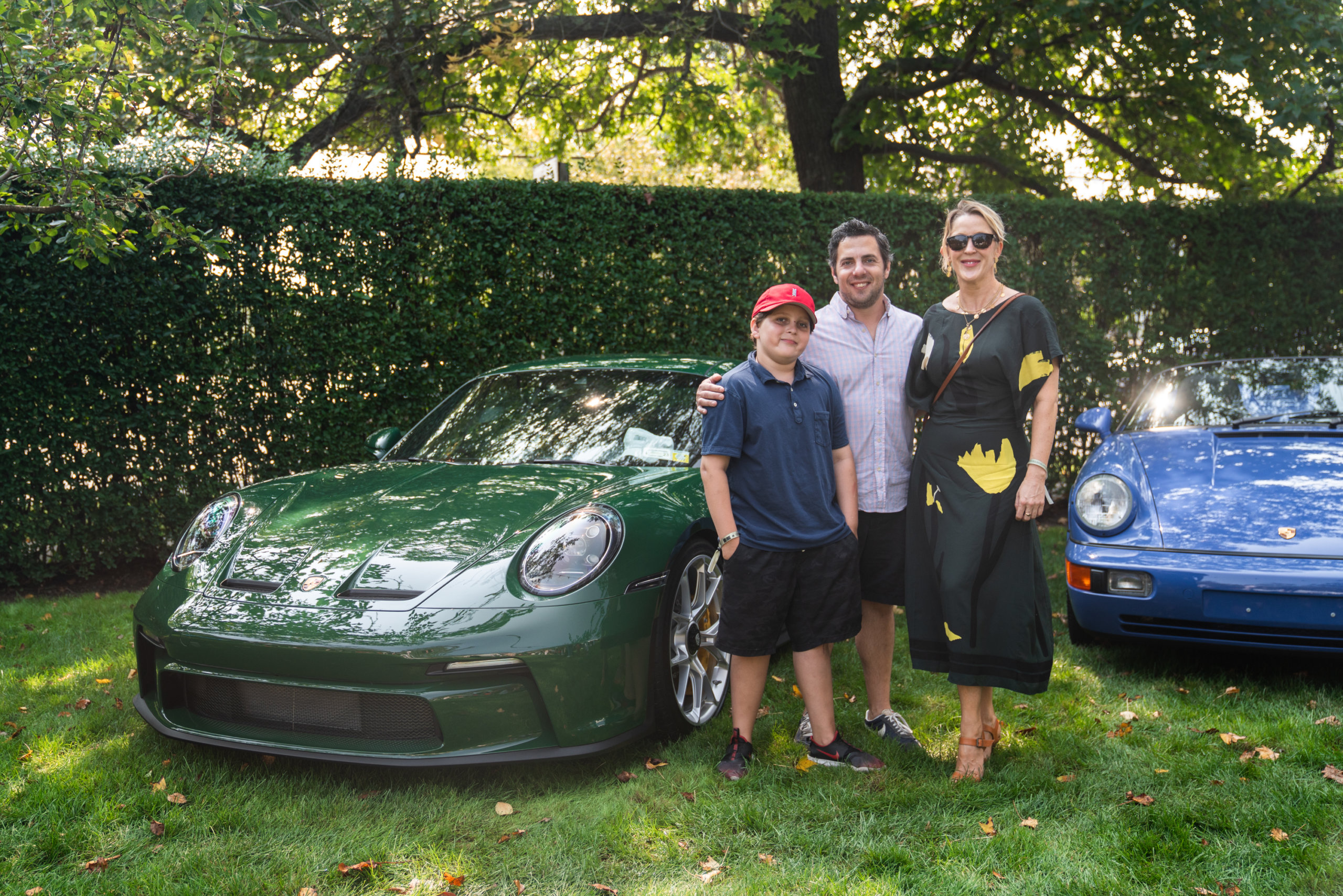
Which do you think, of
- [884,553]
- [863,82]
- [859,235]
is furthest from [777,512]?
[863,82]

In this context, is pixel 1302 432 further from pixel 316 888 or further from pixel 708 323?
pixel 316 888

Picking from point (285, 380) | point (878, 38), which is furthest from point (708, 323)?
point (878, 38)

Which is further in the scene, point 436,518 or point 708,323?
point 708,323

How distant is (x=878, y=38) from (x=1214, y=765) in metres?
9.81

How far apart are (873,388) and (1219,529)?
5.45 feet

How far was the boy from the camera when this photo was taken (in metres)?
3.12

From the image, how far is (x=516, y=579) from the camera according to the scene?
10.1ft

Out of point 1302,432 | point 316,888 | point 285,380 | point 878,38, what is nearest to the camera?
point 316,888

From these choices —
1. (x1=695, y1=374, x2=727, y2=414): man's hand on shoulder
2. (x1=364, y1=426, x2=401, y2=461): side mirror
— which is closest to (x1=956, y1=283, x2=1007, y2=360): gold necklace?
(x1=695, y1=374, x2=727, y2=414): man's hand on shoulder

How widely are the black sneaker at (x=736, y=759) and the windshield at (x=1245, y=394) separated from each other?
3.00 m

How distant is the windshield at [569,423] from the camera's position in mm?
4004

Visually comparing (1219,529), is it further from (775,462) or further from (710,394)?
(710,394)

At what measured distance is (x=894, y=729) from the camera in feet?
11.6

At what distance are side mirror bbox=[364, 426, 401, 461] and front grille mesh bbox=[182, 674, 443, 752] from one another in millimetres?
1577
